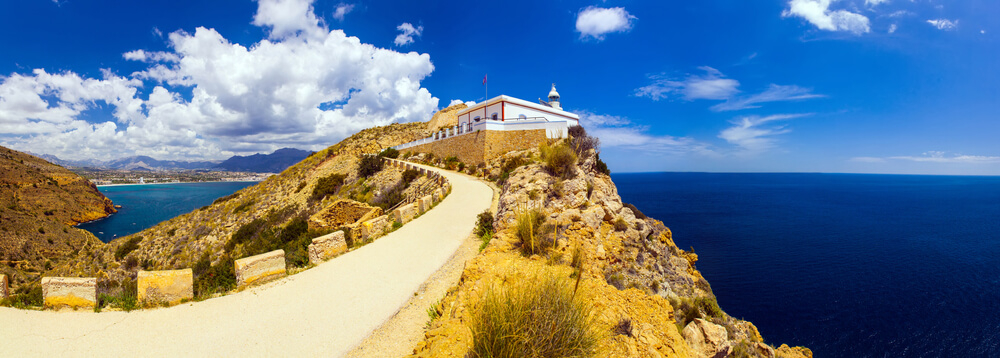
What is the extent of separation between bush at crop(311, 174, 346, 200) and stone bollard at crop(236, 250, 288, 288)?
65.5 feet

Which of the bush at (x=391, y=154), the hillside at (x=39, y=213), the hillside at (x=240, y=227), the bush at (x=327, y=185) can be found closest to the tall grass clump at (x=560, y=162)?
the hillside at (x=240, y=227)

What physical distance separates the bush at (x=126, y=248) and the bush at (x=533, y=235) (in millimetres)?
27051

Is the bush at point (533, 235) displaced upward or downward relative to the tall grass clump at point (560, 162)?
downward

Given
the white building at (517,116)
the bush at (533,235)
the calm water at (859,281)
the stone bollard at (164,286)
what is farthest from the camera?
the white building at (517,116)

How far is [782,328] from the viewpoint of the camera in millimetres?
16656

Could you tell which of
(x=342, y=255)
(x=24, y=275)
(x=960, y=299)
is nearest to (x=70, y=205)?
(x=24, y=275)

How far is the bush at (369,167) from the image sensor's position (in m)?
26.3

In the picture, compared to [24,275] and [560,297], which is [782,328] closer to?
[560,297]

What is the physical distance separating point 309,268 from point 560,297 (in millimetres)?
5685

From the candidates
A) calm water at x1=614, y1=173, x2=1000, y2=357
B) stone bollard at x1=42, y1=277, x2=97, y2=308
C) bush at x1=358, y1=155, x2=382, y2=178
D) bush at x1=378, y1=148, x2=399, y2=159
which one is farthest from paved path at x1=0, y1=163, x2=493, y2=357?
bush at x1=378, y1=148, x2=399, y2=159

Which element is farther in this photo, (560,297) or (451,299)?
(451,299)

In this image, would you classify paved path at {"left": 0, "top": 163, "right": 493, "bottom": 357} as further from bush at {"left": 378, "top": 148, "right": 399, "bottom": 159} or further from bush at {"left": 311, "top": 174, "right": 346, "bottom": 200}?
bush at {"left": 378, "top": 148, "right": 399, "bottom": 159}

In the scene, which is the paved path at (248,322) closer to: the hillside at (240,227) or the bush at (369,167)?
the hillside at (240,227)

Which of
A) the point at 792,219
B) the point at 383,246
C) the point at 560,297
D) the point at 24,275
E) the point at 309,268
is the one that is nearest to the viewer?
the point at 560,297
